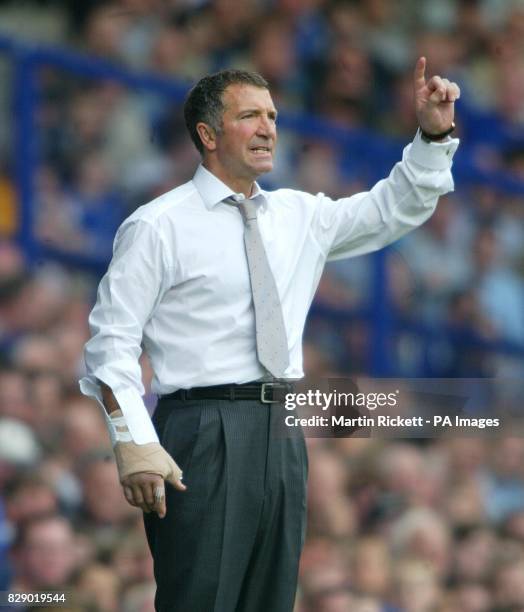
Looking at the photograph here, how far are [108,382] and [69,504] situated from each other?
5.15ft

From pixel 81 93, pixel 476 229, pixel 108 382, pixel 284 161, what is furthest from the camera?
pixel 476 229

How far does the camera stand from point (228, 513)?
3455 mm

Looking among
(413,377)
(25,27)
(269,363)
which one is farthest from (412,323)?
(269,363)

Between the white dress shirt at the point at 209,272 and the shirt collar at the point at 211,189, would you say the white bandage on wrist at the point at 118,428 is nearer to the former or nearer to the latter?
the white dress shirt at the point at 209,272

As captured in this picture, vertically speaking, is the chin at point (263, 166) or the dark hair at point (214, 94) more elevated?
the dark hair at point (214, 94)

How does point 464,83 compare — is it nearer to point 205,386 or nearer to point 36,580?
point 36,580

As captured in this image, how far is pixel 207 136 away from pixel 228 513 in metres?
0.86

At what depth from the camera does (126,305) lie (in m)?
3.42

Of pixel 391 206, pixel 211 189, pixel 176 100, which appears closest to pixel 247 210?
pixel 211 189

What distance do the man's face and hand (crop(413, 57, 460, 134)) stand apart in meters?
0.33

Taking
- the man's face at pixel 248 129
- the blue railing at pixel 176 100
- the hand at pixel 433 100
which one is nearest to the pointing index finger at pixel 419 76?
the hand at pixel 433 100

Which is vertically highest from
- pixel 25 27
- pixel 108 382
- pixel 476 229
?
pixel 25 27

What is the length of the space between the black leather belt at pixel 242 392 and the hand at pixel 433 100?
2.22 ft

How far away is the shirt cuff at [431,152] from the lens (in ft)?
11.8
